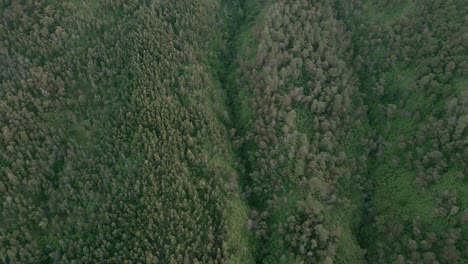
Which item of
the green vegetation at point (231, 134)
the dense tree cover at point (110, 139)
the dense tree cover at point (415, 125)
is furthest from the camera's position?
the dense tree cover at point (415, 125)

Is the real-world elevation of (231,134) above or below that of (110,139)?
above

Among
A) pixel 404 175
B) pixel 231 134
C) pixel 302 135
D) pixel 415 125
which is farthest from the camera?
pixel 231 134

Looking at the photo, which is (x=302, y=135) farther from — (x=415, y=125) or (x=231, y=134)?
(x=415, y=125)

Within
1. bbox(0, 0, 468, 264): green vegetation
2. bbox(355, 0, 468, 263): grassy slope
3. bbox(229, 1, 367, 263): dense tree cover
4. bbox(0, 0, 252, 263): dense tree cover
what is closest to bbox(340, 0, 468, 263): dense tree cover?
bbox(355, 0, 468, 263): grassy slope

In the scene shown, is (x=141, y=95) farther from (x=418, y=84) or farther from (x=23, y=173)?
(x=418, y=84)

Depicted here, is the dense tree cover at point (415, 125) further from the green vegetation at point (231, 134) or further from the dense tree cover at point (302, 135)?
the dense tree cover at point (302, 135)

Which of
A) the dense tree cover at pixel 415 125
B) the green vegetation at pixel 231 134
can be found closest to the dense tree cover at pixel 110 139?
the green vegetation at pixel 231 134

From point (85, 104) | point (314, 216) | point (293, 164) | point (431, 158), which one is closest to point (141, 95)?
point (85, 104)

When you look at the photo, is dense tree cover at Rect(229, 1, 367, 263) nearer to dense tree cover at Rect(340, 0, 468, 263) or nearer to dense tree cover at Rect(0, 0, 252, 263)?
dense tree cover at Rect(340, 0, 468, 263)

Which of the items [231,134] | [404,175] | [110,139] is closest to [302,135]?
[231,134]
